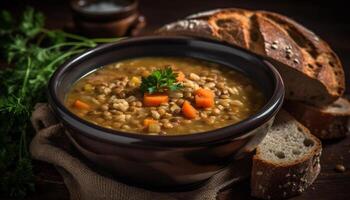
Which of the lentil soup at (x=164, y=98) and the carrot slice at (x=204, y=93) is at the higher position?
the carrot slice at (x=204, y=93)

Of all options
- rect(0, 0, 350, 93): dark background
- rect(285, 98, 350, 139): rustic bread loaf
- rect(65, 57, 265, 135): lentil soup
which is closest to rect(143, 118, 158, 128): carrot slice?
rect(65, 57, 265, 135): lentil soup

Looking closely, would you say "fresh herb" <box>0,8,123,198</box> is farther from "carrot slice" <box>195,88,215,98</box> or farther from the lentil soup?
"carrot slice" <box>195,88,215,98</box>

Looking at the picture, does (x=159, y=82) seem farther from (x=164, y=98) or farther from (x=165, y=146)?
(x=165, y=146)

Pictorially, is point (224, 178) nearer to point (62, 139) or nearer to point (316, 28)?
point (62, 139)

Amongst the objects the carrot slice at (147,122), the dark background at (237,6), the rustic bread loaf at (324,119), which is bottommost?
the dark background at (237,6)

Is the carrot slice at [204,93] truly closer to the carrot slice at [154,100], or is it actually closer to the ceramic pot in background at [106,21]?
the carrot slice at [154,100]

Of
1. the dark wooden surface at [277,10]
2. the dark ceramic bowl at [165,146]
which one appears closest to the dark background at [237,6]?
the dark wooden surface at [277,10]

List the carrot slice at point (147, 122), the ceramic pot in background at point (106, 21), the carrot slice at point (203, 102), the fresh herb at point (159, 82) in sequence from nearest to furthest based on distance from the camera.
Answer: the carrot slice at point (147, 122) < the carrot slice at point (203, 102) < the fresh herb at point (159, 82) < the ceramic pot in background at point (106, 21)
